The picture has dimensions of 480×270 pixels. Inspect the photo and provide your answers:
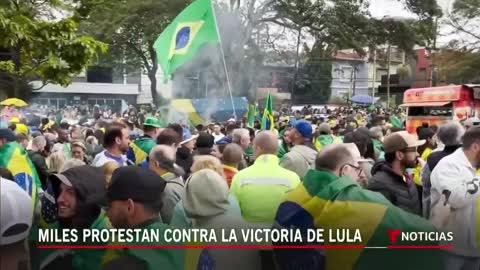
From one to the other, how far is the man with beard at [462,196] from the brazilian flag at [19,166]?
3.02 m

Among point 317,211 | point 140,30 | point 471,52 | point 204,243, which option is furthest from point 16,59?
point 471,52

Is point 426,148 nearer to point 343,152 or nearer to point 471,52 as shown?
point 343,152

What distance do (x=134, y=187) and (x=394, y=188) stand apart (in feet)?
7.00

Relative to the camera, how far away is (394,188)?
435cm

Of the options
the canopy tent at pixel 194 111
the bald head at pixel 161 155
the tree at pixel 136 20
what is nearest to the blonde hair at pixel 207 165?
the bald head at pixel 161 155

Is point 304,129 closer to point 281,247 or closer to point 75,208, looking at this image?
point 281,247

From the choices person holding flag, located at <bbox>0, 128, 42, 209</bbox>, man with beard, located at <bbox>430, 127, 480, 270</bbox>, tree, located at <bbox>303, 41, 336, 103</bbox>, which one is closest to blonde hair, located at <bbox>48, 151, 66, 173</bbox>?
person holding flag, located at <bbox>0, 128, 42, 209</bbox>

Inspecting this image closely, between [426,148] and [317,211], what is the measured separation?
435cm

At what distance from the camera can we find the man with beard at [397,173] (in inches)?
170

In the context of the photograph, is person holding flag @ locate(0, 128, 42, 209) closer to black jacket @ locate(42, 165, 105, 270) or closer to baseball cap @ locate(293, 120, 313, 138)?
black jacket @ locate(42, 165, 105, 270)

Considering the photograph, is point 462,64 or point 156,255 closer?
point 156,255

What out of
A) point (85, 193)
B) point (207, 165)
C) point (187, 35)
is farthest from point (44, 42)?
point (187, 35)

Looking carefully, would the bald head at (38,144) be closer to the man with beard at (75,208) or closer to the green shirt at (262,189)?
the green shirt at (262,189)

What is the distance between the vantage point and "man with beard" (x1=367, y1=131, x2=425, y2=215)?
432 cm
